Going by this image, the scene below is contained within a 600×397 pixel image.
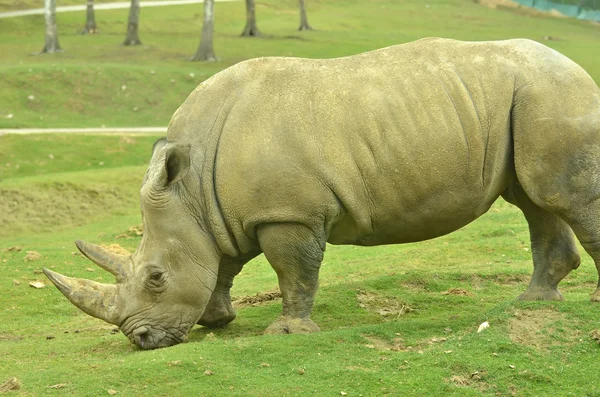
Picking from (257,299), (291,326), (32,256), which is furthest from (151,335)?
(32,256)

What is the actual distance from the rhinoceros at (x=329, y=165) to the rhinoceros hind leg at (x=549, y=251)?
0.59 meters

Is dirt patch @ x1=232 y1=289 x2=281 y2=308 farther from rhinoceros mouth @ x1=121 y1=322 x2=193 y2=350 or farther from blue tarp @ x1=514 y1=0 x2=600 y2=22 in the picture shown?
blue tarp @ x1=514 y1=0 x2=600 y2=22

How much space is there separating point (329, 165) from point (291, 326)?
141 cm

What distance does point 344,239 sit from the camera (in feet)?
28.7

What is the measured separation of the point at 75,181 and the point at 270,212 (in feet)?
33.7

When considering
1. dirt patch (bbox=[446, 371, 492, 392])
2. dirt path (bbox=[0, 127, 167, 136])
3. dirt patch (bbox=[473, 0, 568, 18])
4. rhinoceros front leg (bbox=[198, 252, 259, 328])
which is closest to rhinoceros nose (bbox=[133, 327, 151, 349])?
rhinoceros front leg (bbox=[198, 252, 259, 328])

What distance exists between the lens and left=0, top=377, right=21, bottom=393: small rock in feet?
23.2

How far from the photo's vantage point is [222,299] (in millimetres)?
9102

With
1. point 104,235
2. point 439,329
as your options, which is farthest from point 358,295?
point 104,235

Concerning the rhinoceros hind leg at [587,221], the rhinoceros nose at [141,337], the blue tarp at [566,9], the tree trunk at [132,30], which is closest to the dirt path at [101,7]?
the tree trunk at [132,30]

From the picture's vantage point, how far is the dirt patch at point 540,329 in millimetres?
7746

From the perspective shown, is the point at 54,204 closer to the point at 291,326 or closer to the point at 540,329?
the point at 291,326

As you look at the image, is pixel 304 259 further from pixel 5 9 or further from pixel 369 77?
pixel 5 9

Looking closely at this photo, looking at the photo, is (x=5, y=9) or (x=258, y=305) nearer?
(x=258, y=305)
